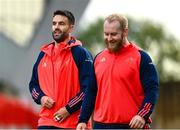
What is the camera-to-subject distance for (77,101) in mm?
10883

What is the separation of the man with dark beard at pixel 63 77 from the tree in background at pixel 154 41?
146ft

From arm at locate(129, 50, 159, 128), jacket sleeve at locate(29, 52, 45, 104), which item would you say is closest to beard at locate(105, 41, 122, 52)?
arm at locate(129, 50, 159, 128)

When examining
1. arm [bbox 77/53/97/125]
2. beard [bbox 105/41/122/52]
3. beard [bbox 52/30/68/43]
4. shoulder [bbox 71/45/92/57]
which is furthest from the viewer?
shoulder [bbox 71/45/92/57]

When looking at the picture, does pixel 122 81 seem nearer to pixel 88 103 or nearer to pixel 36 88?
pixel 88 103

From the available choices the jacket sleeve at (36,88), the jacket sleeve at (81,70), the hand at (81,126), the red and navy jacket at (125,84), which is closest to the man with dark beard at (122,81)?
the red and navy jacket at (125,84)

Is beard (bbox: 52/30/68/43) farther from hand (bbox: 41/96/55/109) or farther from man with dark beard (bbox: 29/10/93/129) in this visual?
hand (bbox: 41/96/55/109)

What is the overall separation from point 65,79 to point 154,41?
5470 centimetres

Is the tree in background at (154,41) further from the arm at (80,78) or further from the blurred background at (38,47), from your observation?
the arm at (80,78)

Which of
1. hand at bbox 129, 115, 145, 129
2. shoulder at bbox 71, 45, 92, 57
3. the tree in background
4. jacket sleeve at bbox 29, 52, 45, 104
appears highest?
shoulder at bbox 71, 45, 92, 57

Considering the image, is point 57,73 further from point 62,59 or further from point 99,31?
point 99,31

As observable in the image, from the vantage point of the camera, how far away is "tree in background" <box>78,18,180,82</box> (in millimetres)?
59531

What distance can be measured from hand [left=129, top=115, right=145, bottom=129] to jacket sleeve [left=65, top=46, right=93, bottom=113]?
1.18 m

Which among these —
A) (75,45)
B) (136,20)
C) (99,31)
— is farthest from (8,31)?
(75,45)

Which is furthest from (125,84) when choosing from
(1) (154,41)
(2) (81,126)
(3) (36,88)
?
(1) (154,41)
